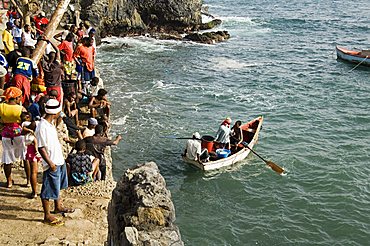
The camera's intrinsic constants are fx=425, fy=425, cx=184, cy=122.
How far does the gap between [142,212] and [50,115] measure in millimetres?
2624

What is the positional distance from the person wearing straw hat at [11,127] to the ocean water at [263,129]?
611 centimetres

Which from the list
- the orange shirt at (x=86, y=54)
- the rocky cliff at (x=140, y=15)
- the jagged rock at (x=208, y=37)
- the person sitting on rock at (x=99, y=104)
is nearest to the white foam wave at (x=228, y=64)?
the jagged rock at (x=208, y=37)

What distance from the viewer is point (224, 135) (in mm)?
16109

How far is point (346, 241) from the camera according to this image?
41.2ft

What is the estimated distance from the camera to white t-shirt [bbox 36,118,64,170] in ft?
21.5

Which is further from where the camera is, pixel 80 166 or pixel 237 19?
pixel 237 19

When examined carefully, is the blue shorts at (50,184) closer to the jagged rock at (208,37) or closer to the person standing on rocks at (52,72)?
the person standing on rocks at (52,72)

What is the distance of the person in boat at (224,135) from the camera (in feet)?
52.4

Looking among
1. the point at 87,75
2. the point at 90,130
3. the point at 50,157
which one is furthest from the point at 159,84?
the point at 50,157

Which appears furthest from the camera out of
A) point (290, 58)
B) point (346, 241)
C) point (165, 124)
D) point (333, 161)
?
point (290, 58)

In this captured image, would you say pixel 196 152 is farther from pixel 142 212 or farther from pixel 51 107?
pixel 142 212

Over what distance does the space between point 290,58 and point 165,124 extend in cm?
1754

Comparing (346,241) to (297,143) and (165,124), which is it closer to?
(297,143)

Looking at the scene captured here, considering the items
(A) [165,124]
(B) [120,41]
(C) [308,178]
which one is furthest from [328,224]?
(B) [120,41]
